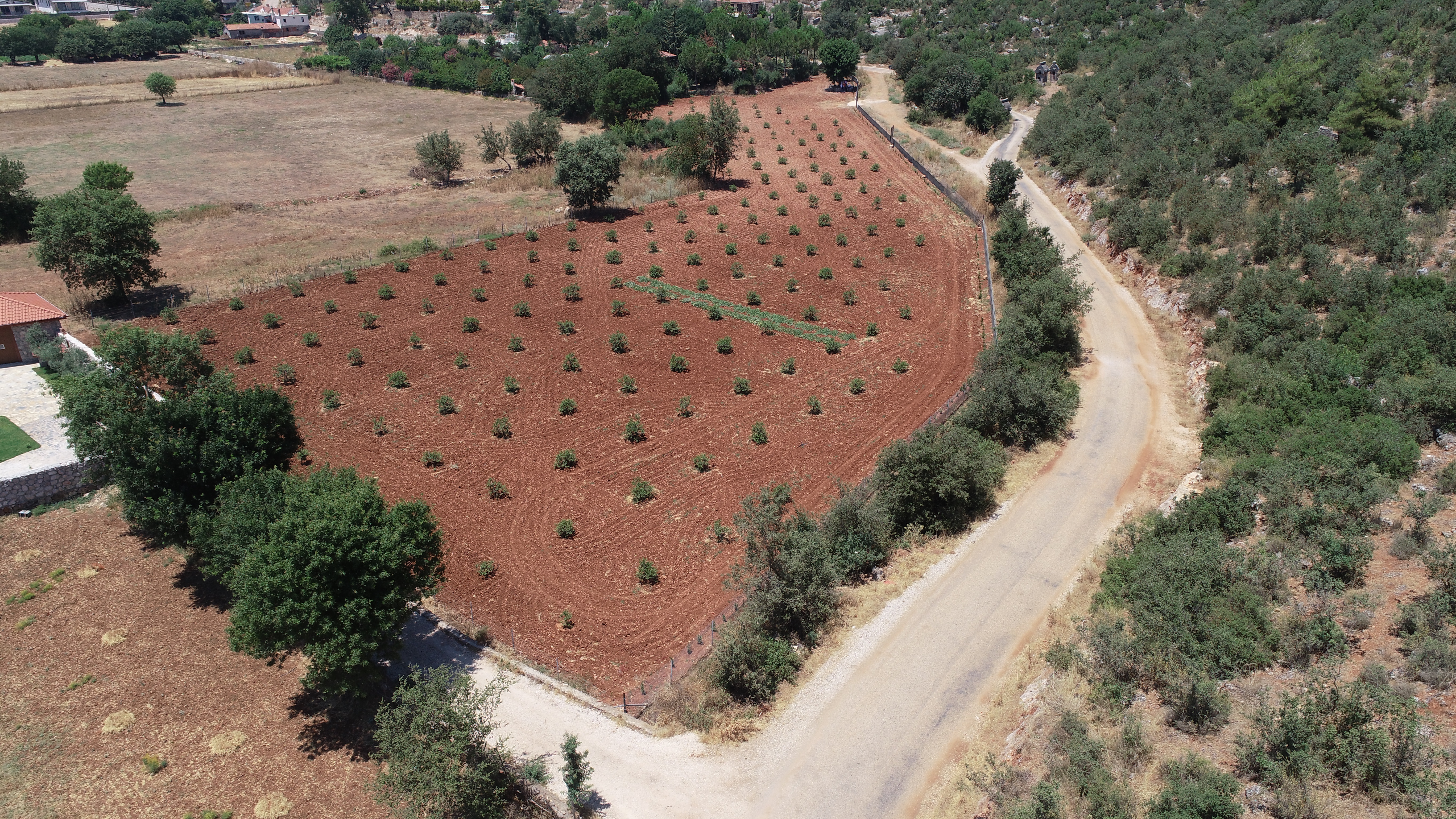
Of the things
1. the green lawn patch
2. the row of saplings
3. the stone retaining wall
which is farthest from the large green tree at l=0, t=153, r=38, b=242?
the row of saplings

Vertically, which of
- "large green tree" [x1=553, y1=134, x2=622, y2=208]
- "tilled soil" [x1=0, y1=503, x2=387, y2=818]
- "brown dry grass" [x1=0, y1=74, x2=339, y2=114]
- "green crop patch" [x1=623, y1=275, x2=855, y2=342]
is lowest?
"tilled soil" [x1=0, y1=503, x2=387, y2=818]

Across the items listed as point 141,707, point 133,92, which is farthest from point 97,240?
point 133,92

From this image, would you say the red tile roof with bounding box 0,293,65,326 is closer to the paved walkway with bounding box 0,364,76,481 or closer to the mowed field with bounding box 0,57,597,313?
the paved walkway with bounding box 0,364,76,481

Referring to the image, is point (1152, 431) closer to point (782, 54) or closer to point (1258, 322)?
point (1258, 322)

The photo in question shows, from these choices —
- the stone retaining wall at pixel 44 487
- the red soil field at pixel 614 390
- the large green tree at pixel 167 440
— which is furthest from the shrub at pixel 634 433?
the stone retaining wall at pixel 44 487

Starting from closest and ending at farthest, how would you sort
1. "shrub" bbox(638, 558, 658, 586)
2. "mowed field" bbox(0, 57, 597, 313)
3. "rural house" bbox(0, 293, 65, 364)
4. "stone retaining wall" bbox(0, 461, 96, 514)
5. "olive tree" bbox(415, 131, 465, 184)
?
"shrub" bbox(638, 558, 658, 586)
"stone retaining wall" bbox(0, 461, 96, 514)
"rural house" bbox(0, 293, 65, 364)
"mowed field" bbox(0, 57, 597, 313)
"olive tree" bbox(415, 131, 465, 184)

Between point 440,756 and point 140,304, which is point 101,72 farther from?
point 440,756

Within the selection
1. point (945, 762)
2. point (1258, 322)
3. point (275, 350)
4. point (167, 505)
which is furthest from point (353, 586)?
point (1258, 322)
